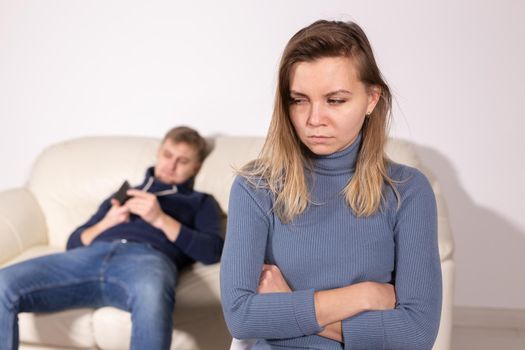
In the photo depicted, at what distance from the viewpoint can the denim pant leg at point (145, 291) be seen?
6.61ft

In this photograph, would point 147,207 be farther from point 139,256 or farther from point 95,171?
point 95,171

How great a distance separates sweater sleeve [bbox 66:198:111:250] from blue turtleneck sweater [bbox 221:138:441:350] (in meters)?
1.34

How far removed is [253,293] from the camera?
1.29 m

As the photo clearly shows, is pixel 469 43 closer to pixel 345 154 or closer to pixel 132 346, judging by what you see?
pixel 345 154

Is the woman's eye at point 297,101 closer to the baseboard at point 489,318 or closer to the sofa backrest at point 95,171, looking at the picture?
the sofa backrest at point 95,171

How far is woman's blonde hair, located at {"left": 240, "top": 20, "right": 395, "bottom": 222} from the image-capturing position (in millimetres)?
1287

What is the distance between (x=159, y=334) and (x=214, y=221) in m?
0.60

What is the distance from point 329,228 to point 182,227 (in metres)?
1.16

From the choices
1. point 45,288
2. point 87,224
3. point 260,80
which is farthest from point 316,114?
point 260,80

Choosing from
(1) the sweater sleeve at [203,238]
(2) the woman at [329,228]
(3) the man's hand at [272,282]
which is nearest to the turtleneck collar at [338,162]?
(2) the woman at [329,228]

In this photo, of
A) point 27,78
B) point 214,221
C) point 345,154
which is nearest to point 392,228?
point 345,154

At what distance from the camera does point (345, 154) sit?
1394 mm

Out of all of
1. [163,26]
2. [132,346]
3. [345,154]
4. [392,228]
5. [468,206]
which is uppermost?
[163,26]

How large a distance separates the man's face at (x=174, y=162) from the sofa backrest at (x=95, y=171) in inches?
4.0
